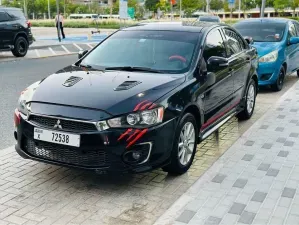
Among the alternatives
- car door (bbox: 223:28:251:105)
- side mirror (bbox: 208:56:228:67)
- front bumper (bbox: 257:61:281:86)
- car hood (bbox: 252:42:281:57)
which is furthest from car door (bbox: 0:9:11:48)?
side mirror (bbox: 208:56:228:67)

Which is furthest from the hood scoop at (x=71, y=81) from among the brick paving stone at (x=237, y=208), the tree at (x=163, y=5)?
the tree at (x=163, y=5)

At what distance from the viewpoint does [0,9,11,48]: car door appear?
1588 centimetres

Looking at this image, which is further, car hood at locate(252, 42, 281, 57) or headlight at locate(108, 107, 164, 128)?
car hood at locate(252, 42, 281, 57)

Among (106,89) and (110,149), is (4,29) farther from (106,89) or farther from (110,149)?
(110,149)

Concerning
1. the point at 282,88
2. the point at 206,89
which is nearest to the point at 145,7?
the point at 282,88

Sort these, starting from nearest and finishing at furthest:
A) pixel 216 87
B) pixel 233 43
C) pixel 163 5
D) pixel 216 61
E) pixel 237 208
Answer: pixel 237 208
pixel 216 61
pixel 216 87
pixel 233 43
pixel 163 5

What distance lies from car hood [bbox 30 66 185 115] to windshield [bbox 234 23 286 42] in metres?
6.09

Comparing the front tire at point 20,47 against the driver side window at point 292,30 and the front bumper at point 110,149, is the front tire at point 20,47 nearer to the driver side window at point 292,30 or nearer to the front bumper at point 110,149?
the driver side window at point 292,30

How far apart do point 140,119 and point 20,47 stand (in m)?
14.0

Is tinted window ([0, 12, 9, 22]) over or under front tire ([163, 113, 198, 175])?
over

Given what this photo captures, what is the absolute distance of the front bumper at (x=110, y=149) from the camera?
4.00m

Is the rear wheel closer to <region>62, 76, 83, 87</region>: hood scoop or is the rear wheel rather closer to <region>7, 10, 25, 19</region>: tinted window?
<region>62, 76, 83, 87</region>: hood scoop

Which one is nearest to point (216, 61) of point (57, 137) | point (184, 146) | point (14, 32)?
point (184, 146)

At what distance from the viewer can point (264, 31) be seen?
34.4 ft
